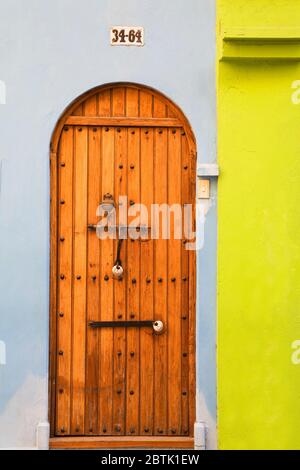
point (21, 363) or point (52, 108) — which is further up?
point (52, 108)

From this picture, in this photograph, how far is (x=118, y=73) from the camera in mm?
5129

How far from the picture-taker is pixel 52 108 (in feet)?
16.8

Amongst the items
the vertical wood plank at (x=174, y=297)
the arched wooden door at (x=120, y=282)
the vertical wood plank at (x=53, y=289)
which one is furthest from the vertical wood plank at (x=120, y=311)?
the vertical wood plank at (x=53, y=289)

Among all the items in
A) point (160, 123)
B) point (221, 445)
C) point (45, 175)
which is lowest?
point (221, 445)

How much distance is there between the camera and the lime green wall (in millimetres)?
5078

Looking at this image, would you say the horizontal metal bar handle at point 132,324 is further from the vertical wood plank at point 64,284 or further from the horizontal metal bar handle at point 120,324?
A: the vertical wood plank at point 64,284

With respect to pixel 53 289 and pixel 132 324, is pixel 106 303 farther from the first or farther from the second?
pixel 53 289

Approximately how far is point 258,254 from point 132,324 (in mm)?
1068

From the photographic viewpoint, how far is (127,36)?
16.9 feet

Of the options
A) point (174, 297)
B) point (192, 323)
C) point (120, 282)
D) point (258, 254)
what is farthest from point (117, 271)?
point (258, 254)

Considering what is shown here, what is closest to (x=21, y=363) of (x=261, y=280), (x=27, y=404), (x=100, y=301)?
(x=27, y=404)

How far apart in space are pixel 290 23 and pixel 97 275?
2.30m

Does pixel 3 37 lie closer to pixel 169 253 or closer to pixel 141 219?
pixel 141 219

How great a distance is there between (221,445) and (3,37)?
338 centimetres
